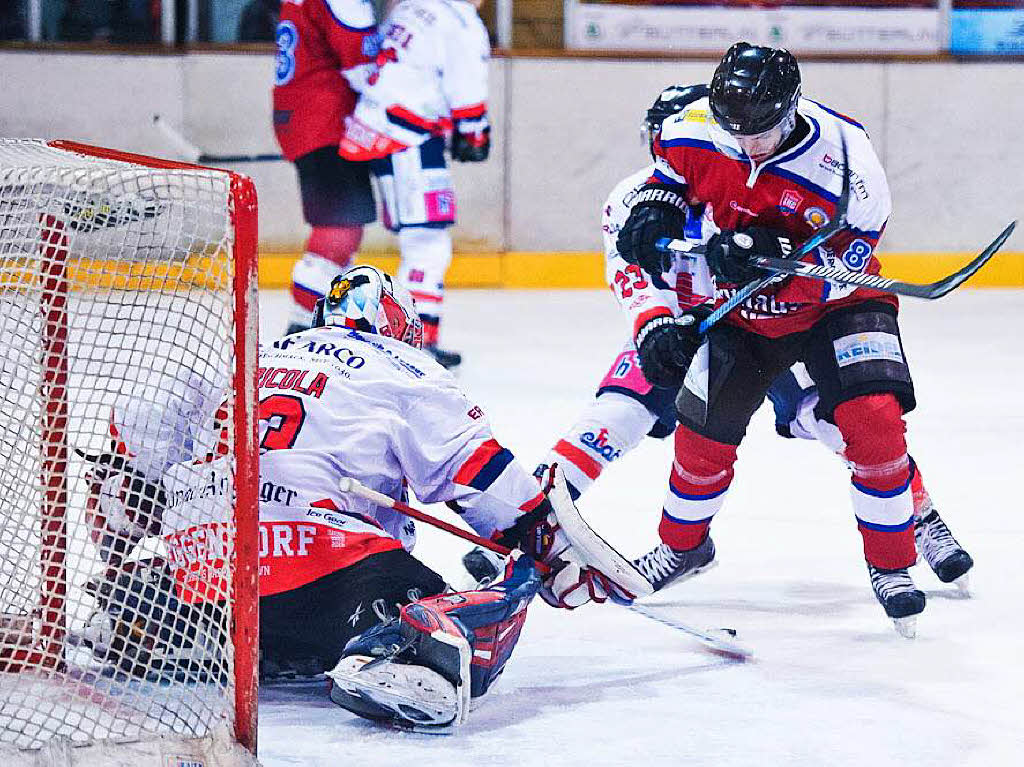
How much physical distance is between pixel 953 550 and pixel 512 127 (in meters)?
4.78

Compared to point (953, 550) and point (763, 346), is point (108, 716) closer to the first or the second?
point (763, 346)

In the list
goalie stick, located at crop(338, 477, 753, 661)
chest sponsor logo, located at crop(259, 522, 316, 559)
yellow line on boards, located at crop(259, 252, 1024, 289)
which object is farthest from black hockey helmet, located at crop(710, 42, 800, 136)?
yellow line on boards, located at crop(259, 252, 1024, 289)

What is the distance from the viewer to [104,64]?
770 centimetres

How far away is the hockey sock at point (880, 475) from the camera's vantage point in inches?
122

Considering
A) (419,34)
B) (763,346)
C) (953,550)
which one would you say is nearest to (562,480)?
(763,346)

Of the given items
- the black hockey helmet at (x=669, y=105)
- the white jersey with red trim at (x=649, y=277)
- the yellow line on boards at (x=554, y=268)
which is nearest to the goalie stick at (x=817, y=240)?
the white jersey with red trim at (x=649, y=277)

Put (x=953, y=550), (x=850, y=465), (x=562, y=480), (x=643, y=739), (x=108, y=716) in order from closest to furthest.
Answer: (x=108, y=716)
(x=643, y=739)
(x=562, y=480)
(x=850, y=465)
(x=953, y=550)

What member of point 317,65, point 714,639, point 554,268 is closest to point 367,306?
point 714,639

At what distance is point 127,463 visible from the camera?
8.32ft

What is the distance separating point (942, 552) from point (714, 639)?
0.62 meters

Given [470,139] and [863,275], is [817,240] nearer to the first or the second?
[863,275]

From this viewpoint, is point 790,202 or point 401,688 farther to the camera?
point 790,202

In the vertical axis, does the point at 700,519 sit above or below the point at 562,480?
below

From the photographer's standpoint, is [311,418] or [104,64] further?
[104,64]
